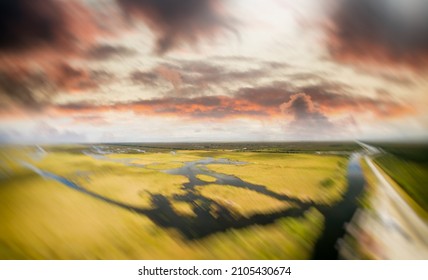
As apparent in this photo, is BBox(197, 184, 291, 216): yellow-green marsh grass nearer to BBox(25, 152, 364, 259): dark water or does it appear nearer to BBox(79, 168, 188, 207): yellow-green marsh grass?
BBox(25, 152, 364, 259): dark water

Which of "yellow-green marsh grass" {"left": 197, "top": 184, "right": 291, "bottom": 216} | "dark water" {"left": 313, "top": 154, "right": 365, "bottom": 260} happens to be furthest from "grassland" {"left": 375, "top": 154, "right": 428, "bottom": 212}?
"yellow-green marsh grass" {"left": 197, "top": 184, "right": 291, "bottom": 216}

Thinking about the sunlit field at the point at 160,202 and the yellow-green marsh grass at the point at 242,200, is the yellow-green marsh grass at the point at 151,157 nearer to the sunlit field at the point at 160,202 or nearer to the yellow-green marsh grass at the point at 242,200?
the sunlit field at the point at 160,202

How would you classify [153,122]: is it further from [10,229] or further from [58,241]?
[10,229]

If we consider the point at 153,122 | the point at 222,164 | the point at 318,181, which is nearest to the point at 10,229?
the point at 153,122

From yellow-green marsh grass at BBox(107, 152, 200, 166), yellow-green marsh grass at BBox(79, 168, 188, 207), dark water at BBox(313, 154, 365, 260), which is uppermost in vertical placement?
yellow-green marsh grass at BBox(107, 152, 200, 166)

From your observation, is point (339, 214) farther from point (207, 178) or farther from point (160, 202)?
point (160, 202)

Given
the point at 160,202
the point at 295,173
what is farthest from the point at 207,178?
the point at 295,173
